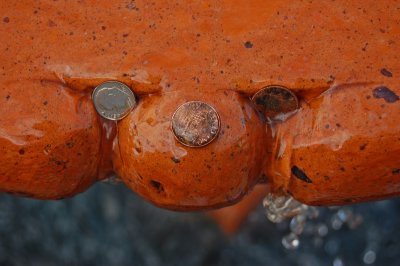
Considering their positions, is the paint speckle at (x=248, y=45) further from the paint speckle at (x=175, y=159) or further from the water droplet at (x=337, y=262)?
the water droplet at (x=337, y=262)

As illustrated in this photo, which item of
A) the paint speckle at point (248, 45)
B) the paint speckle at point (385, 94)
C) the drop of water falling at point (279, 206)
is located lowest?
the drop of water falling at point (279, 206)

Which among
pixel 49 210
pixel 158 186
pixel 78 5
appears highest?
pixel 78 5

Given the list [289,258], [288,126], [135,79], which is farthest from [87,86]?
[289,258]

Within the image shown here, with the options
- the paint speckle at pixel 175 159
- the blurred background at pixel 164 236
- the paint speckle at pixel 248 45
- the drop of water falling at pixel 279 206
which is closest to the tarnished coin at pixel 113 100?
the paint speckle at pixel 175 159

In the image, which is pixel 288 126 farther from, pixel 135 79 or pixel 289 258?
pixel 289 258

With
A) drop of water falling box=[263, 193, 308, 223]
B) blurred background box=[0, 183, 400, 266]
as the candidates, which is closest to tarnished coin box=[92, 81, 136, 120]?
drop of water falling box=[263, 193, 308, 223]

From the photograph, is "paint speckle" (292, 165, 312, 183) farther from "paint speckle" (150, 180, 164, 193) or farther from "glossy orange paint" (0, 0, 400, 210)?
"paint speckle" (150, 180, 164, 193)
